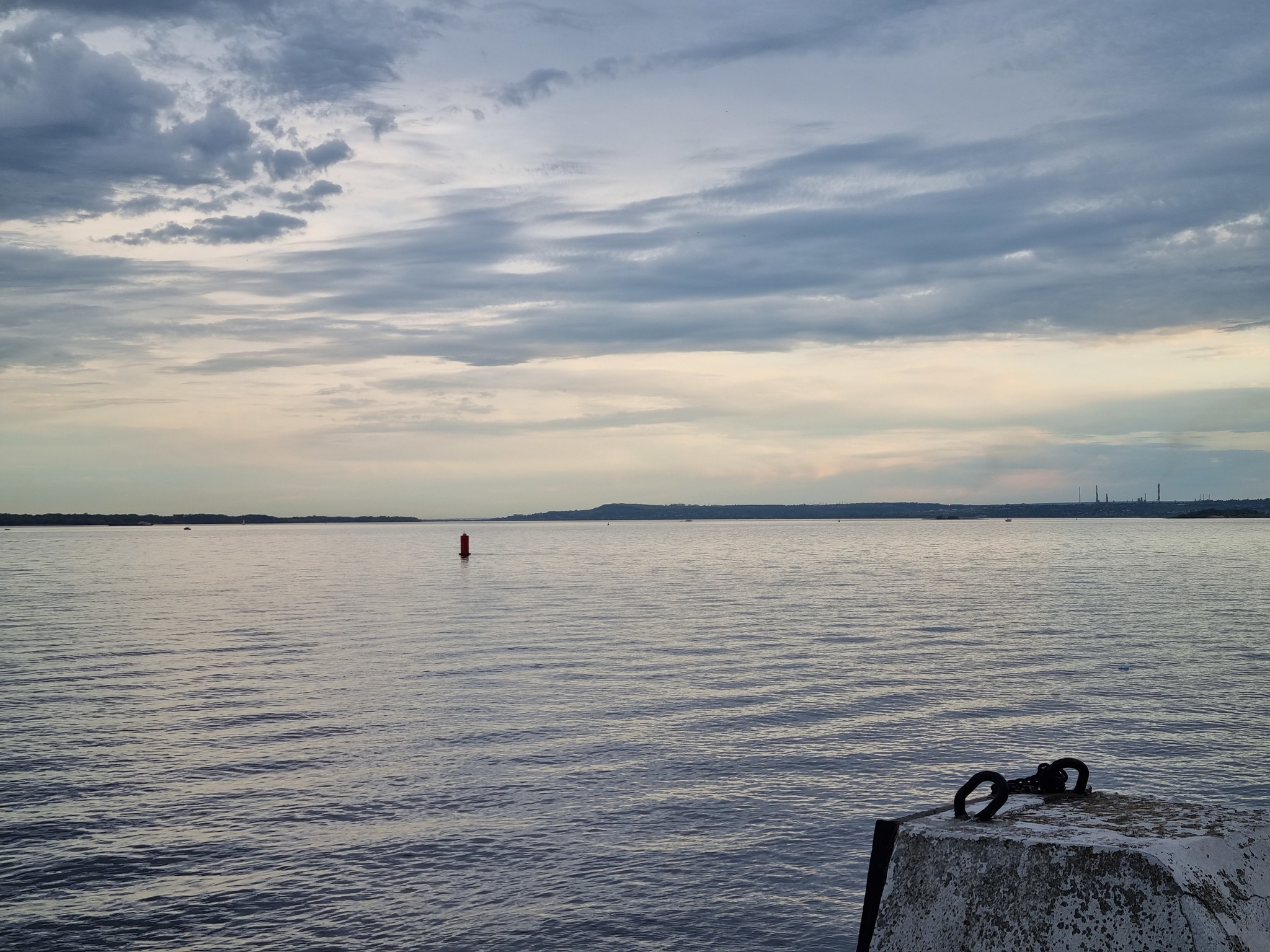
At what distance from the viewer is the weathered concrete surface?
4598mm

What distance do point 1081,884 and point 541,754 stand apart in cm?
1152

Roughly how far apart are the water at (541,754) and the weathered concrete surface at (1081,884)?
4.28 metres

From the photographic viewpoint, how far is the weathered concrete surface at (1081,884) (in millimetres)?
4598

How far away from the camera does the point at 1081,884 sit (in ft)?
15.6

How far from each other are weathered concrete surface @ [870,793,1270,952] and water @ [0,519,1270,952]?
4.28 metres

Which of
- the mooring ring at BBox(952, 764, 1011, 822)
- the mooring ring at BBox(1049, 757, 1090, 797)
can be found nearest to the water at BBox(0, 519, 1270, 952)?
the mooring ring at BBox(1049, 757, 1090, 797)

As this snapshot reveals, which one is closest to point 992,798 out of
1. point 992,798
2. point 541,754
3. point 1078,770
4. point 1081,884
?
point 992,798

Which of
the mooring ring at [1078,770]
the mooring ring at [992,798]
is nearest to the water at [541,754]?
the mooring ring at [1078,770]

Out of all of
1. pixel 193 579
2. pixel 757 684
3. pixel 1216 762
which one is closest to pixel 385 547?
pixel 193 579

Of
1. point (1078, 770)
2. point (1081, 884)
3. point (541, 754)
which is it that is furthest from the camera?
point (541, 754)

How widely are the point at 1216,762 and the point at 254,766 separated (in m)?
14.3

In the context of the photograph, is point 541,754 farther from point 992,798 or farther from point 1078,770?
point 992,798

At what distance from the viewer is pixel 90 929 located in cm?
916

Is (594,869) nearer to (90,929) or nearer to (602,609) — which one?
(90,929)
